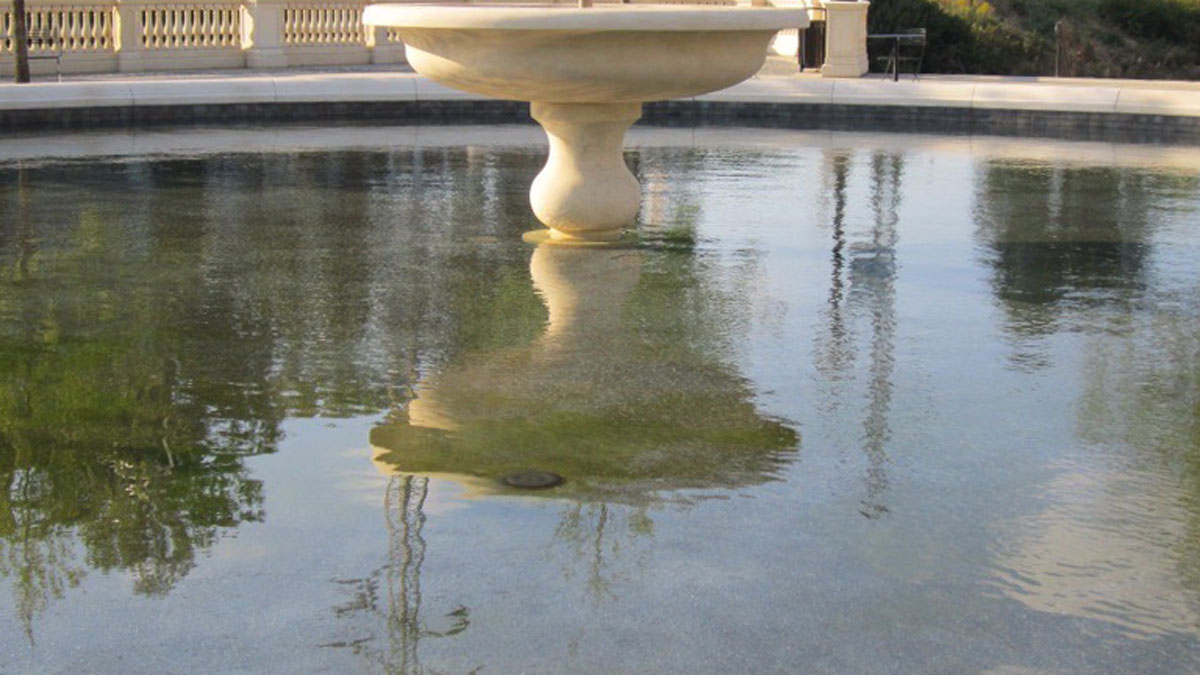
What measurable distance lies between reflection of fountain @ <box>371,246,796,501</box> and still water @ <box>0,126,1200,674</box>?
2cm

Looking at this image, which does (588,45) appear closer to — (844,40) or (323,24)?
(844,40)

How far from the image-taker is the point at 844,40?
27.6 metres

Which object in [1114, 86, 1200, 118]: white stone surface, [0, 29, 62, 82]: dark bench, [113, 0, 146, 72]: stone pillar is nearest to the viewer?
[1114, 86, 1200, 118]: white stone surface

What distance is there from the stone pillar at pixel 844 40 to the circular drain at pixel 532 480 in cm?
2219

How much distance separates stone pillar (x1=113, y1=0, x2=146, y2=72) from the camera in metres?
28.3

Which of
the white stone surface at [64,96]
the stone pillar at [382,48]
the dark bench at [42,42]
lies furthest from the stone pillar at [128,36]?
the white stone surface at [64,96]

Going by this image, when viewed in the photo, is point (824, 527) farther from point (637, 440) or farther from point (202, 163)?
point (202, 163)

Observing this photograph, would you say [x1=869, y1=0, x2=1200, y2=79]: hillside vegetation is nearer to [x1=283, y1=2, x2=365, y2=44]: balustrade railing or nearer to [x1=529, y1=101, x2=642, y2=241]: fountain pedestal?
[x1=283, y1=2, x2=365, y2=44]: balustrade railing

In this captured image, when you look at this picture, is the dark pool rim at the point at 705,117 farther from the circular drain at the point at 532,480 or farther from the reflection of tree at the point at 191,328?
the circular drain at the point at 532,480

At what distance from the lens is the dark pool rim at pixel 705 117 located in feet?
62.6

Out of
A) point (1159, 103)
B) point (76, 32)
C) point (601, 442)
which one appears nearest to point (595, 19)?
point (601, 442)

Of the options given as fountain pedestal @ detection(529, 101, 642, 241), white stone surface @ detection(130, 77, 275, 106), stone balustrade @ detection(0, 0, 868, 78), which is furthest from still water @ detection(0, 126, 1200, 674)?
stone balustrade @ detection(0, 0, 868, 78)

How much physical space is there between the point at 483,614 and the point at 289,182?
9967 millimetres

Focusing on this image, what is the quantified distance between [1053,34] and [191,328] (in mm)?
39957
